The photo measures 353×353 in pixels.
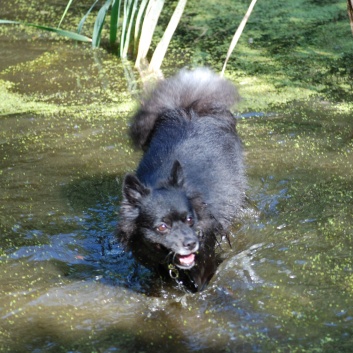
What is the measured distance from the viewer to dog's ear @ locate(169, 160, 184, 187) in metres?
4.81

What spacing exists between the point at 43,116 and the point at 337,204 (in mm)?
3555

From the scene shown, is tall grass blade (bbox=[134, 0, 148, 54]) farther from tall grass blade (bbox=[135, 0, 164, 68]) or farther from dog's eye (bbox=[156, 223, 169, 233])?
dog's eye (bbox=[156, 223, 169, 233])

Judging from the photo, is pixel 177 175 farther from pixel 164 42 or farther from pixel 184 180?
pixel 164 42

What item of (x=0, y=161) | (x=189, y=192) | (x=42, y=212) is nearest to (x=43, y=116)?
(x=0, y=161)

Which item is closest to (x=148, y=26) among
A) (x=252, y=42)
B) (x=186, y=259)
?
(x=252, y=42)

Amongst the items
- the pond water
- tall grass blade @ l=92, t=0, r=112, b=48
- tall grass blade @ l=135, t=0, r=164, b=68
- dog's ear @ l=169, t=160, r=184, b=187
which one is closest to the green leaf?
tall grass blade @ l=92, t=0, r=112, b=48

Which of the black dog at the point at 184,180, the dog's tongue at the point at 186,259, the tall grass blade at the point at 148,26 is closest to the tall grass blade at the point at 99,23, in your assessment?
the tall grass blade at the point at 148,26

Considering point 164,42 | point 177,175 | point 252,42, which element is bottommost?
point 252,42

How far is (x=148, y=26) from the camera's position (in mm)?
8773

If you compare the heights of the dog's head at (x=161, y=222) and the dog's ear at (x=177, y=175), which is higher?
the dog's ear at (x=177, y=175)

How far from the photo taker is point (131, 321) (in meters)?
4.66

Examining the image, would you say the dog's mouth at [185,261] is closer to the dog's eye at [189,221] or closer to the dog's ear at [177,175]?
the dog's eye at [189,221]

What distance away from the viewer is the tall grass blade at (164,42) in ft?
27.4

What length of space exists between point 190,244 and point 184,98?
1.83 m
